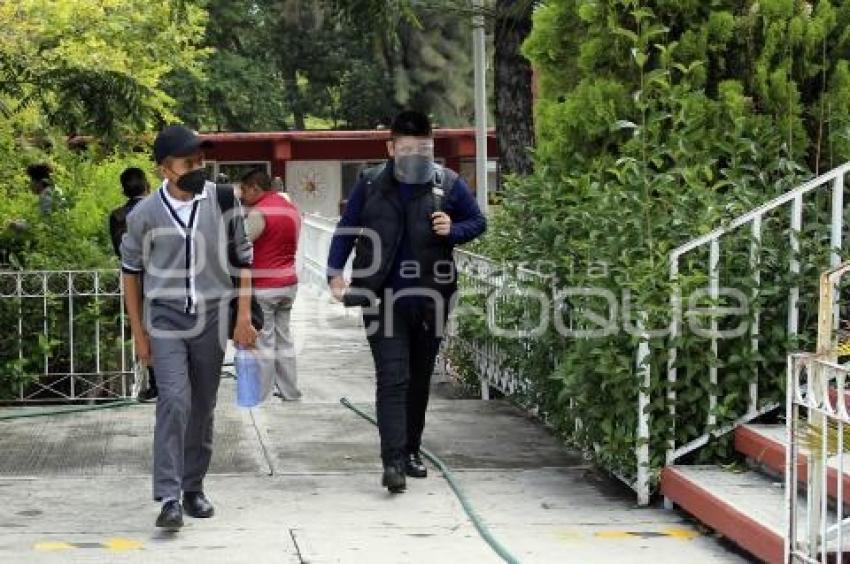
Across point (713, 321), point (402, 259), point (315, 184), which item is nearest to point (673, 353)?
point (713, 321)

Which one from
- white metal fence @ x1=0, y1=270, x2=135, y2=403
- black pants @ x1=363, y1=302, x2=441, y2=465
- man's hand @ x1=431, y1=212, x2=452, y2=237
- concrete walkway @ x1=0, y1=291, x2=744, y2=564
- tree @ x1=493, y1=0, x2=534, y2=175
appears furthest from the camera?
tree @ x1=493, y1=0, x2=534, y2=175

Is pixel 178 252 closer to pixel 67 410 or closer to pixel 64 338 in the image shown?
pixel 67 410

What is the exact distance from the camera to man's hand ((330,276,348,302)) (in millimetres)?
7824

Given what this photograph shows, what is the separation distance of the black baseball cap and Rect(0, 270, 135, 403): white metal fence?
380 cm

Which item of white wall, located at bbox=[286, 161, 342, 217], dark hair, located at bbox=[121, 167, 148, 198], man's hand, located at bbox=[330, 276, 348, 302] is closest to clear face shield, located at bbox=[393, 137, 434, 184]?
man's hand, located at bbox=[330, 276, 348, 302]

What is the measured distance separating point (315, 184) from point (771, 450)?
115ft

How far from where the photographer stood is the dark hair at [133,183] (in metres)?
11.0

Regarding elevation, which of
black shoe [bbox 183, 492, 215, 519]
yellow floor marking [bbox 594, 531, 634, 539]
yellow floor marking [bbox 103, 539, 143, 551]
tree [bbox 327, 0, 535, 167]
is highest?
tree [bbox 327, 0, 535, 167]

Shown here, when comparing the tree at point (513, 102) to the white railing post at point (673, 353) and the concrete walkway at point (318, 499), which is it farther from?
the white railing post at point (673, 353)

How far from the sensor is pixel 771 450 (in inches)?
271

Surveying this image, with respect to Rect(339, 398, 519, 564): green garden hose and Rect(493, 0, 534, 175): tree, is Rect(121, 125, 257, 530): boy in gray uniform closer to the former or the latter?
Rect(339, 398, 519, 564): green garden hose

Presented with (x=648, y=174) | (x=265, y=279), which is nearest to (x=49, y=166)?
(x=265, y=279)

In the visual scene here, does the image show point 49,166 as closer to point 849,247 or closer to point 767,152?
point 767,152

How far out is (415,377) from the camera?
798 cm
